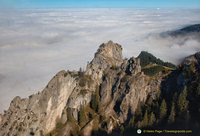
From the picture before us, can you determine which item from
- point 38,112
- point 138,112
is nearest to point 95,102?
point 138,112

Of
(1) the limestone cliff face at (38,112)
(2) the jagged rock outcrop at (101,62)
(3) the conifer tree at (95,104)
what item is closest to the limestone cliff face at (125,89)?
(3) the conifer tree at (95,104)

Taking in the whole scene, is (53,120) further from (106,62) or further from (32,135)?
(106,62)

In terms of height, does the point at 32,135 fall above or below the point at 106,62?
below

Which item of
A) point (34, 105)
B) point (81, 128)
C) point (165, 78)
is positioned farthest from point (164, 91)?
point (34, 105)

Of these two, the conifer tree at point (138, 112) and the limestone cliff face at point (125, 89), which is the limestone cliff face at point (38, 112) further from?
the conifer tree at point (138, 112)

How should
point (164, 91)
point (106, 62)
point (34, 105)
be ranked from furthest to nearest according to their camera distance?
point (106, 62), point (164, 91), point (34, 105)

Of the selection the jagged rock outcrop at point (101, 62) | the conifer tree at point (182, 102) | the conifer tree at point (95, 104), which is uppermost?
the jagged rock outcrop at point (101, 62)

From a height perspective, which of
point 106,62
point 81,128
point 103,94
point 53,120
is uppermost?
point 106,62
